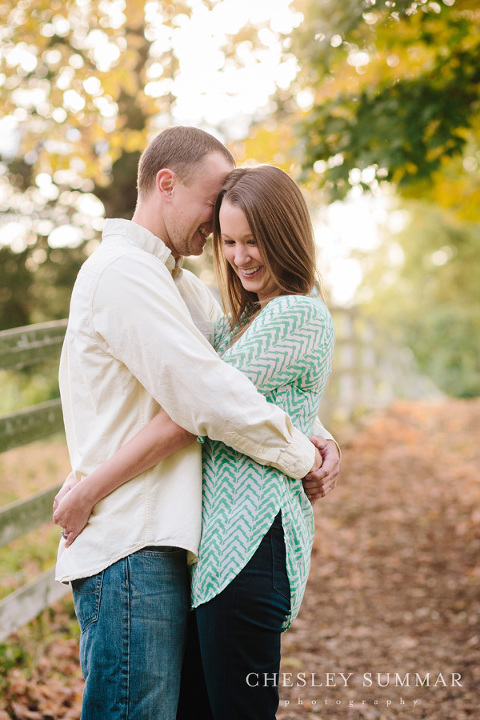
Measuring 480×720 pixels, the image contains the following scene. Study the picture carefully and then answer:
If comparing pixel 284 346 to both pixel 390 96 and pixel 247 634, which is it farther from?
pixel 390 96

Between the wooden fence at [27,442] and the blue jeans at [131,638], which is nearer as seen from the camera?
the blue jeans at [131,638]

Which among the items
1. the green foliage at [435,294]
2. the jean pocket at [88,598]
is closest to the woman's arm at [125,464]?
the jean pocket at [88,598]

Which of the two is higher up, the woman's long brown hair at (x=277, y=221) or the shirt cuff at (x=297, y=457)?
the woman's long brown hair at (x=277, y=221)

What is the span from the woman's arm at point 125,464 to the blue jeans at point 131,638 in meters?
0.17

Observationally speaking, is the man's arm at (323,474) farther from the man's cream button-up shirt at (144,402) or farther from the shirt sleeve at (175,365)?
the shirt sleeve at (175,365)

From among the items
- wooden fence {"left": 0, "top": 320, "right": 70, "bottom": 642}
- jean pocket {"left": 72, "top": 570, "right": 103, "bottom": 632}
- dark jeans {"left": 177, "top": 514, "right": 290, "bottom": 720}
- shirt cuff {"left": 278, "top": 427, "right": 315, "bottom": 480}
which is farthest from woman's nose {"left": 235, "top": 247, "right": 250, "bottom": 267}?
wooden fence {"left": 0, "top": 320, "right": 70, "bottom": 642}

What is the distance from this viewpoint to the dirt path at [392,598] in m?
3.42

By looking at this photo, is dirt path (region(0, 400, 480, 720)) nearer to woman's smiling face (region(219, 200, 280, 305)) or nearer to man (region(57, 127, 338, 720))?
man (region(57, 127, 338, 720))

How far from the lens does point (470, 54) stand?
4711mm

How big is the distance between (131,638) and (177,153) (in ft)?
4.29

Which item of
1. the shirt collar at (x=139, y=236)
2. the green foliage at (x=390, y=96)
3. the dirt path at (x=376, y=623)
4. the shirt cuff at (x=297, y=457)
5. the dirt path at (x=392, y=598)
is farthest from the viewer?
the green foliage at (x=390, y=96)

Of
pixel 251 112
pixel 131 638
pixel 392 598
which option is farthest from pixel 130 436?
pixel 251 112

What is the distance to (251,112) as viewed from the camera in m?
8.86

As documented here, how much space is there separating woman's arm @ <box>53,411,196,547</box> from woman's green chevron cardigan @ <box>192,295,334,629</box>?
0.59ft
